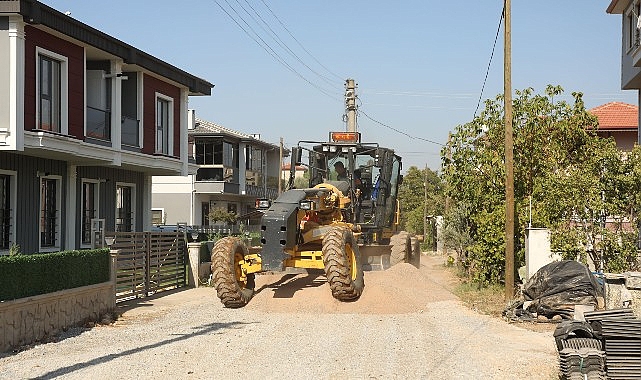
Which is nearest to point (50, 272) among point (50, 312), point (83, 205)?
point (50, 312)

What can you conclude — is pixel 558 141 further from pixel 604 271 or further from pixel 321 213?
pixel 321 213

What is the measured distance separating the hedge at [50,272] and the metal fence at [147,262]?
2.51 ft

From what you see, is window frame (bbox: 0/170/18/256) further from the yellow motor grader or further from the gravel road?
the yellow motor grader

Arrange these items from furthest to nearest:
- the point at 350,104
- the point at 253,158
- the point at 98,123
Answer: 1. the point at 253,158
2. the point at 350,104
3. the point at 98,123

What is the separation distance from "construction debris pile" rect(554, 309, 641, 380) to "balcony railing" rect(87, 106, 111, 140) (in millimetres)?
15114

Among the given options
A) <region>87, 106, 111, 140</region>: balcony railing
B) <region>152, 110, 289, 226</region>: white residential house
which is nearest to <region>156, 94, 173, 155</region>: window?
<region>87, 106, 111, 140</region>: balcony railing

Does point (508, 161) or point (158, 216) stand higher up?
point (508, 161)

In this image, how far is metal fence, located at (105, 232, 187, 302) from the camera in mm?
18203

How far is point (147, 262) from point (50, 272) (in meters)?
5.40

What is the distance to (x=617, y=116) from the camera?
39469mm

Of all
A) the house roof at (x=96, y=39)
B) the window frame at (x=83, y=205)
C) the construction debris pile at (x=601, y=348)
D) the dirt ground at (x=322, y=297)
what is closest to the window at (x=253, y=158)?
the house roof at (x=96, y=39)

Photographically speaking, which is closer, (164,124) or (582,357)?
(582,357)

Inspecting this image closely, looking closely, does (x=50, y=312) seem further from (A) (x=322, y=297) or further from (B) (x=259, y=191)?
(B) (x=259, y=191)

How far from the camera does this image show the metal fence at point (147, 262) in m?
18.2
